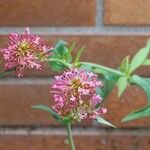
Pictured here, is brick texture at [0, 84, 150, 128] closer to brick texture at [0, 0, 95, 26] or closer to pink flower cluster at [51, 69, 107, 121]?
brick texture at [0, 0, 95, 26]

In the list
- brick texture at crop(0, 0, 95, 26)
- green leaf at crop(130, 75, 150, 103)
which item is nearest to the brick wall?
brick texture at crop(0, 0, 95, 26)

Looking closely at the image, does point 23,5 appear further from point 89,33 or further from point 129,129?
→ point 129,129

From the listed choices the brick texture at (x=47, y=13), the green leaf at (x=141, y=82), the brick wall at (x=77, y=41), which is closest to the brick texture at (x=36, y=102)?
the brick wall at (x=77, y=41)

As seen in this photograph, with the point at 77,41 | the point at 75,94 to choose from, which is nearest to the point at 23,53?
the point at 75,94

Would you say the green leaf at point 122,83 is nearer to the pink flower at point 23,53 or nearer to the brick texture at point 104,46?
the pink flower at point 23,53

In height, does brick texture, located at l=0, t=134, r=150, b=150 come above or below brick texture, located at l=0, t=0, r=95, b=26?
below

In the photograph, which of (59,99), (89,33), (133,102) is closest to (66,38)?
(89,33)
